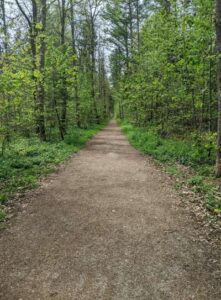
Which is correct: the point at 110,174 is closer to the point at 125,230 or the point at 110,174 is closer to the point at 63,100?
the point at 125,230

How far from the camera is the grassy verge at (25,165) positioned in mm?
6664

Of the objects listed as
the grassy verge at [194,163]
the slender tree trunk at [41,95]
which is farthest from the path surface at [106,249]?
the slender tree trunk at [41,95]

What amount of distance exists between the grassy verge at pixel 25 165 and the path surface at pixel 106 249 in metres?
0.68

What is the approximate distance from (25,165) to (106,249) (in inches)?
218

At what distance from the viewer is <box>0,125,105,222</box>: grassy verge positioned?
6.66 metres

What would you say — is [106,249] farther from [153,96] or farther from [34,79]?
[153,96]

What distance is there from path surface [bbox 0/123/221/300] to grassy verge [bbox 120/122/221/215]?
0.67 m

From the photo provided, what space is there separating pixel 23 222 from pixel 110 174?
3680 mm

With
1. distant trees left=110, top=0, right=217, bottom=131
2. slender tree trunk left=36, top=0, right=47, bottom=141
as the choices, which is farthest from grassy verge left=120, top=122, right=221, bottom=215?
slender tree trunk left=36, top=0, right=47, bottom=141

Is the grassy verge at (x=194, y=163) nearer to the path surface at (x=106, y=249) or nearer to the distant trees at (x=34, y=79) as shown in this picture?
the path surface at (x=106, y=249)

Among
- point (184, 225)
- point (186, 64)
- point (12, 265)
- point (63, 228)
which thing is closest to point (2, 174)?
point (63, 228)

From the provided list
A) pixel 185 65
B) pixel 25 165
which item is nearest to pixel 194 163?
pixel 185 65

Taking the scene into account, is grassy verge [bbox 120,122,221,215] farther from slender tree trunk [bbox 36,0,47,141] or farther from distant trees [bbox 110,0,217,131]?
slender tree trunk [bbox 36,0,47,141]

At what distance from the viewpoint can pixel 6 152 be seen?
9.74 m
